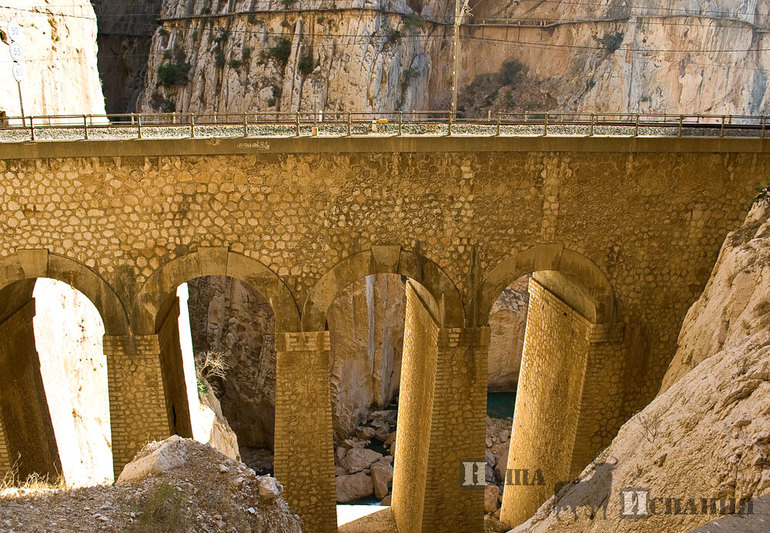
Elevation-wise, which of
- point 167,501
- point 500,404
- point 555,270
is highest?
point 555,270

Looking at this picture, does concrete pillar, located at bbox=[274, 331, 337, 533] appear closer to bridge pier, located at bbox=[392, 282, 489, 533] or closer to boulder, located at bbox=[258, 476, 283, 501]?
bridge pier, located at bbox=[392, 282, 489, 533]

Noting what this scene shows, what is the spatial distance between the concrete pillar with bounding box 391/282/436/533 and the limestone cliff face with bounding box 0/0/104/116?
10701 millimetres

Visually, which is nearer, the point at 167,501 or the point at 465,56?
the point at 167,501

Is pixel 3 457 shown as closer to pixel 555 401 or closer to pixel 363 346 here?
pixel 555 401

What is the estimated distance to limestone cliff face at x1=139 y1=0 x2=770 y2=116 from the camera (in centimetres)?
3045

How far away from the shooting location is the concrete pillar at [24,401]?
11.8 metres

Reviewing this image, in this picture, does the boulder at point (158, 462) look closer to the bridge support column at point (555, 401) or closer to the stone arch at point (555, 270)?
the stone arch at point (555, 270)

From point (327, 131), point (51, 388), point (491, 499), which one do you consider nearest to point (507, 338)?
point (491, 499)

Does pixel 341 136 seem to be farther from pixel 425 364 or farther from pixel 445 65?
pixel 445 65

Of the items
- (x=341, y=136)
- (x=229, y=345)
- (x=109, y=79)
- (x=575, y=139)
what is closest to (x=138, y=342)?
(x=341, y=136)

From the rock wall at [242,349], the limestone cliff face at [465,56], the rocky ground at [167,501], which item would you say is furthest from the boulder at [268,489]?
the limestone cliff face at [465,56]

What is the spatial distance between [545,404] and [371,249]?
621 cm

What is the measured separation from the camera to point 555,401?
44.7 ft

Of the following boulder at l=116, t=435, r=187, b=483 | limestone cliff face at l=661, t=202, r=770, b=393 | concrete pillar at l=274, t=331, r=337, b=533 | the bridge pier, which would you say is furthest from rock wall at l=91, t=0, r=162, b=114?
limestone cliff face at l=661, t=202, r=770, b=393
